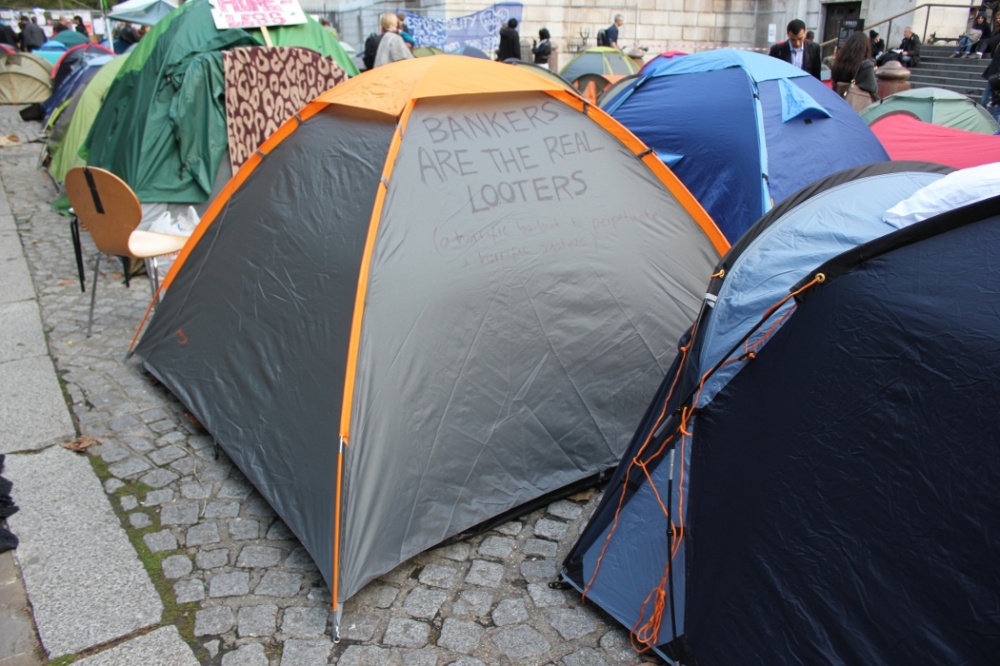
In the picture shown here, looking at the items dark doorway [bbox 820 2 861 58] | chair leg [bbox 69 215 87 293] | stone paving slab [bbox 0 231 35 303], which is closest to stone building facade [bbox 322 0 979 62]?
dark doorway [bbox 820 2 861 58]

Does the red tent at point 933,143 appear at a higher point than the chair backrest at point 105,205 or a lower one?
lower

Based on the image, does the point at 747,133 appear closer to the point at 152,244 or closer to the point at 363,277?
the point at 363,277

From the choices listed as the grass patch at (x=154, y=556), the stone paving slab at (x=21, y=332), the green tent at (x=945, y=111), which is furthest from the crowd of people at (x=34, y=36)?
the grass patch at (x=154, y=556)

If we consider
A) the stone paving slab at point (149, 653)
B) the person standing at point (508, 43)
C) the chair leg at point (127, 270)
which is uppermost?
the person standing at point (508, 43)

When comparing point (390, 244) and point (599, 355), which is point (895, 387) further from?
point (390, 244)

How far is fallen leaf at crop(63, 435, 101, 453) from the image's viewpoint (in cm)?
392

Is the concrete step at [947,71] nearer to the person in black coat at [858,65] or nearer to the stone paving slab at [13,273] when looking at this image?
the person in black coat at [858,65]

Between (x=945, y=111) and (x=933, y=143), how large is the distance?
5.22 feet

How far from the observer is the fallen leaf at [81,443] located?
392cm

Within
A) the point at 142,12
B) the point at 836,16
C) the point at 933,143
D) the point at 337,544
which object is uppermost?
the point at 142,12

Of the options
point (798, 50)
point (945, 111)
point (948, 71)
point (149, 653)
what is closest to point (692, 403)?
point (149, 653)

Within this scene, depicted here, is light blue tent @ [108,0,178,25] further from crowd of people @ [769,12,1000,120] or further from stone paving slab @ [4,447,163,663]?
stone paving slab @ [4,447,163,663]

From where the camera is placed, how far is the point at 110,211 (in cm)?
483

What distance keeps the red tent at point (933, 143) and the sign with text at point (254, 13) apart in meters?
5.48
